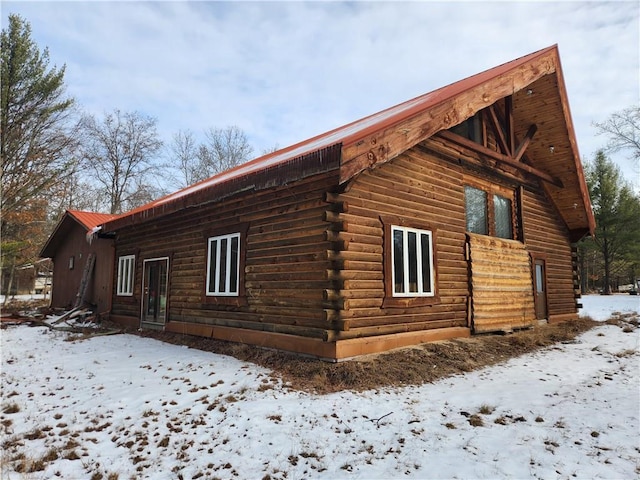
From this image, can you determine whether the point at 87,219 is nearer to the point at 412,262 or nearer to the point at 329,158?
the point at 412,262

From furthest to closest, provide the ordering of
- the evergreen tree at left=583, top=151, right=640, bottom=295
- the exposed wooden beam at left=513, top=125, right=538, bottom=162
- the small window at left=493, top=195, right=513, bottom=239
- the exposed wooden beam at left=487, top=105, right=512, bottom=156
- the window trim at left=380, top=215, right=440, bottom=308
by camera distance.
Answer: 1. the evergreen tree at left=583, top=151, right=640, bottom=295
2. the exposed wooden beam at left=513, top=125, right=538, bottom=162
3. the small window at left=493, top=195, right=513, bottom=239
4. the exposed wooden beam at left=487, top=105, right=512, bottom=156
5. the window trim at left=380, top=215, right=440, bottom=308

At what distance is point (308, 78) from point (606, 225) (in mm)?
27492

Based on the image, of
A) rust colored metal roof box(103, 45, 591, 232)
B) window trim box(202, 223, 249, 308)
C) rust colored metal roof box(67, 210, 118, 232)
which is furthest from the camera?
rust colored metal roof box(67, 210, 118, 232)

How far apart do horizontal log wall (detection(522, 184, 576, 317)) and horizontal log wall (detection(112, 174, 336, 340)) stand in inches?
309

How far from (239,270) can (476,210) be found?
6.21 m

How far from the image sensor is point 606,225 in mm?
31125

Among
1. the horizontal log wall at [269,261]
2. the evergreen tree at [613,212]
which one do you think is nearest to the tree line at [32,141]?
the horizontal log wall at [269,261]

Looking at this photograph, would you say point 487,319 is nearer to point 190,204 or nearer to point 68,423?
point 190,204

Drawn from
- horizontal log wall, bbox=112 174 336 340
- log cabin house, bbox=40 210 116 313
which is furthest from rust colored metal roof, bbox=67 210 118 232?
horizontal log wall, bbox=112 174 336 340

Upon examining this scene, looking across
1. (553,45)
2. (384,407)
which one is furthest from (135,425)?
(553,45)

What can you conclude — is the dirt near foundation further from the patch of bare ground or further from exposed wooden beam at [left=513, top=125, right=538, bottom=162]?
exposed wooden beam at [left=513, top=125, right=538, bottom=162]

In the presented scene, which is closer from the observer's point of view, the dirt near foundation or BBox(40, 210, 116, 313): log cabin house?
the dirt near foundation

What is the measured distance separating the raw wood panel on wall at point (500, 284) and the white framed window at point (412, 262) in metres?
1.68

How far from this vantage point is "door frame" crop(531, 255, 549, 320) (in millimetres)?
12094
